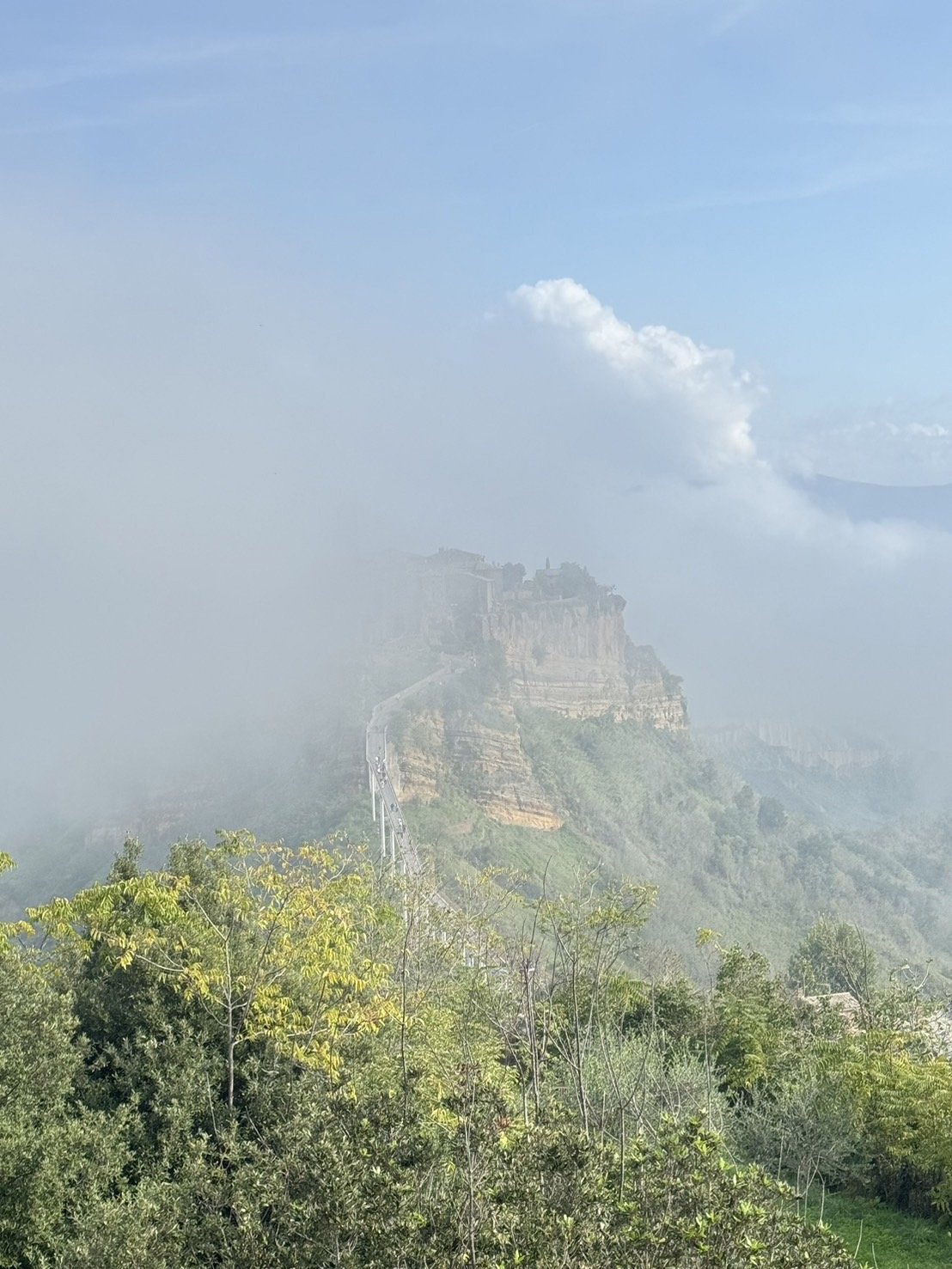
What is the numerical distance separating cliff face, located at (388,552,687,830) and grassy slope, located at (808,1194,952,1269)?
54729 millimetres

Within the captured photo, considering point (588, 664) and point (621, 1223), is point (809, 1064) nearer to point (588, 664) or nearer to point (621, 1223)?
point (621, 1223)

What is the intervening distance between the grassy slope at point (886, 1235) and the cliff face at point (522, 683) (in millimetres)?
54729

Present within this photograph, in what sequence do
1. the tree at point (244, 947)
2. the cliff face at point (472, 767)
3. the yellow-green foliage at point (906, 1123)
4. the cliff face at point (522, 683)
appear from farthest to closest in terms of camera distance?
the cliff face at point (522, 683), the cliff face at point (472, 767), the yellow-green foliage at point (906, 1123), the tree at point (244, 947)

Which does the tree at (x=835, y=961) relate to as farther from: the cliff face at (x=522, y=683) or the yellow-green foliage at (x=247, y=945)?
the yellow-green foliage at (x=247, y=945)

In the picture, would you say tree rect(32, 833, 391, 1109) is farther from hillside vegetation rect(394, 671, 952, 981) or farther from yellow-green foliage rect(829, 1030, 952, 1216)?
hillside vegetation rect(394, 671, 952, 981)

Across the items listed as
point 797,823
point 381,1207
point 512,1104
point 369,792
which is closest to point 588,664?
point 797,823

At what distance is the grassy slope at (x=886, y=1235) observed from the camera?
63.6ft

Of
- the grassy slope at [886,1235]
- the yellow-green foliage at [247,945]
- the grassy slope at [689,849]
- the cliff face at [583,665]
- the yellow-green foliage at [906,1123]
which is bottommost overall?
the grassy slope at [689,849]

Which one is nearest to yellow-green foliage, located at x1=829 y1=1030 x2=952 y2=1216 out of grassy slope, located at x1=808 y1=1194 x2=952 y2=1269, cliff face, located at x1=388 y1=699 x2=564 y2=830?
grassy slope, located at x1=808 y1=1194 x2=952 y2=1269

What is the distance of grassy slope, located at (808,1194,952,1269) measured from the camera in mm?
19375

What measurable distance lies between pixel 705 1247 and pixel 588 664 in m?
118

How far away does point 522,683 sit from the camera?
11662cm

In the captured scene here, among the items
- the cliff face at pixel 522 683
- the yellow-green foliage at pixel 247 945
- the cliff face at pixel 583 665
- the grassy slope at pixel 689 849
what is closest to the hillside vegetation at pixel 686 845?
the grassy slope at pixel 689 849

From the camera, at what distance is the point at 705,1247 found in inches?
282
